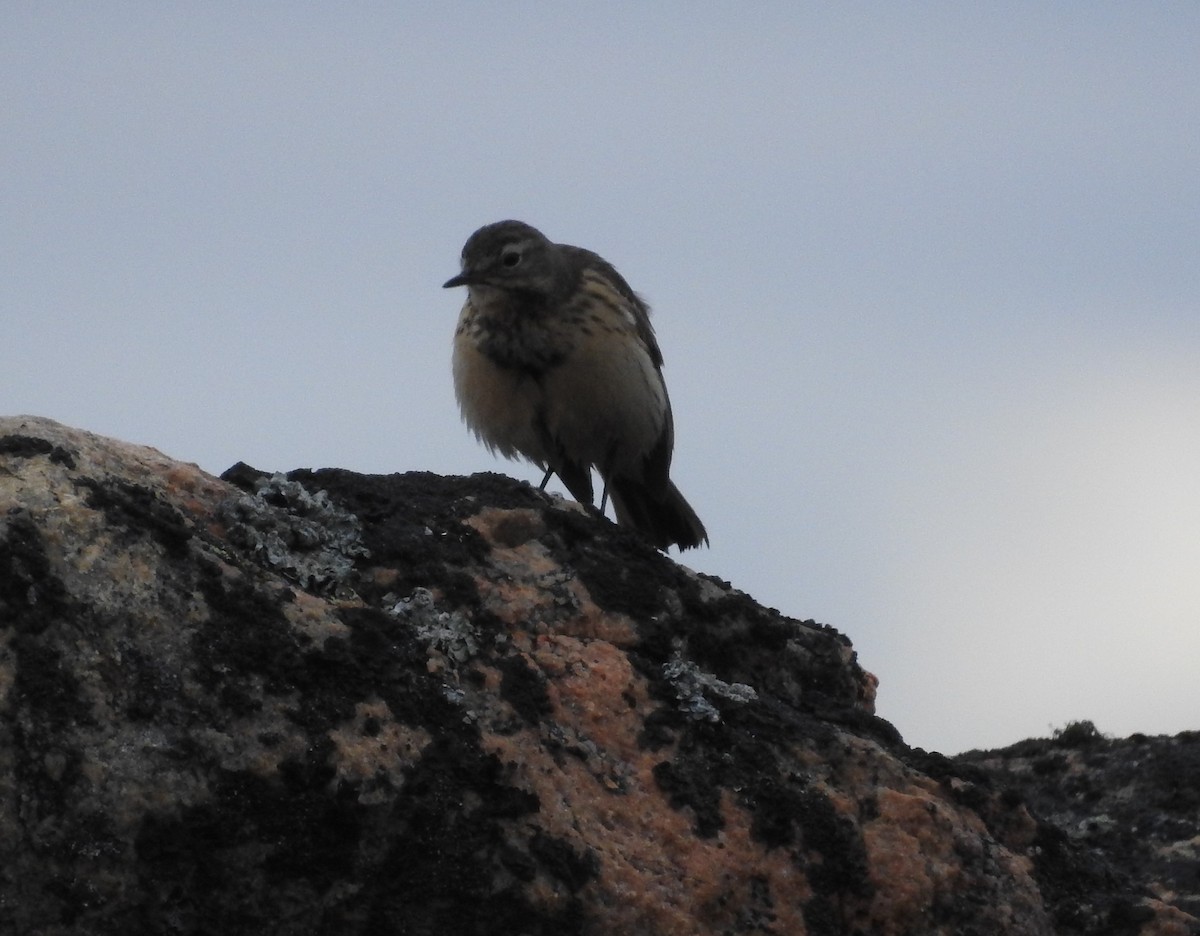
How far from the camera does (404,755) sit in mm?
3664

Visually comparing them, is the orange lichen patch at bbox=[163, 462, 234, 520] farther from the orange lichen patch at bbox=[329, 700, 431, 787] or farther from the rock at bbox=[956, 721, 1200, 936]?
the rock at bbox=[956, 721, 1200, 936]

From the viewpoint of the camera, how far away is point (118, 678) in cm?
345

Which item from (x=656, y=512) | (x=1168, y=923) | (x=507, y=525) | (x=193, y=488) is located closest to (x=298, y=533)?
(x=193, y=488)

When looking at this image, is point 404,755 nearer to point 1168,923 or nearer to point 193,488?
point 193,488

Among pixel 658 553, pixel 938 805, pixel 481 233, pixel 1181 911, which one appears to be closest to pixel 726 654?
pixel 658 553

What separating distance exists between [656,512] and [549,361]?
1.72 m

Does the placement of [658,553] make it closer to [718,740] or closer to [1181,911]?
[718,740]

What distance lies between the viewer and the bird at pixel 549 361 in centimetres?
928

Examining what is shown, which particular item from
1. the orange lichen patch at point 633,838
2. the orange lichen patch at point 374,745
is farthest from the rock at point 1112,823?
the orange lichen patch at point 374,745

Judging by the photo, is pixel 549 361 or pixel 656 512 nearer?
pixel 549 361

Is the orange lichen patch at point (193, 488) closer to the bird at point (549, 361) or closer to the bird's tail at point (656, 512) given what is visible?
the bird at point (549, 361)

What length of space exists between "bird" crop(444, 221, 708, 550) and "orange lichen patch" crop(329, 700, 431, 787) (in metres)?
5.55

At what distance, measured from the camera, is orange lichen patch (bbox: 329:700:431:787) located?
3.57 meters

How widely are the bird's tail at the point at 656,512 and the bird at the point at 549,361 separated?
0.49m
